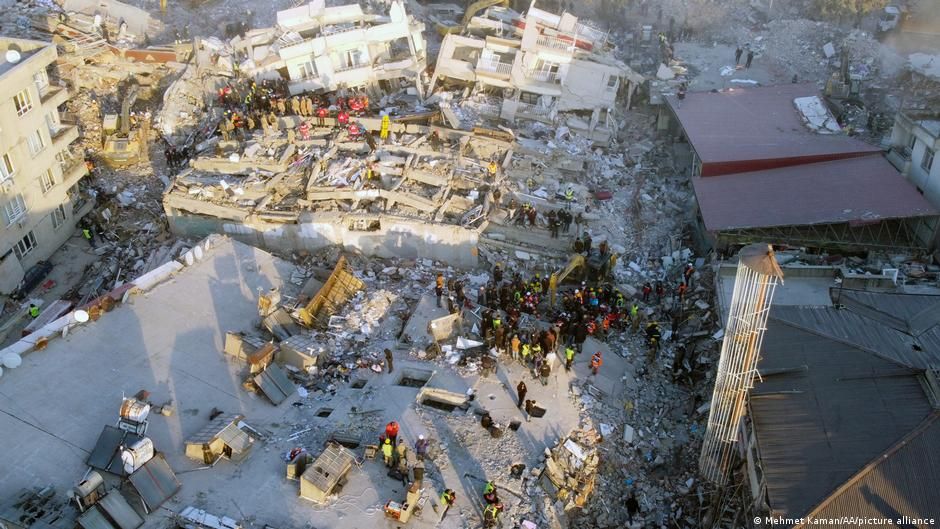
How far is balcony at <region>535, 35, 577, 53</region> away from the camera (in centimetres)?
3070

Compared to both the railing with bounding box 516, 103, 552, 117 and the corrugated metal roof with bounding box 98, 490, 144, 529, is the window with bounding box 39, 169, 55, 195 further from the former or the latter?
the railing with bounding box 516, 103, 552, 117

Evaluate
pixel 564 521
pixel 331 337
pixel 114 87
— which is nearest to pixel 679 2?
pixel 114 87

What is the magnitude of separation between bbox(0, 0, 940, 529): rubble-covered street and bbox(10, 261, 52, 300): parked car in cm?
8

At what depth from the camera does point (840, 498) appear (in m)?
13.3

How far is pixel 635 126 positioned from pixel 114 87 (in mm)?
20853

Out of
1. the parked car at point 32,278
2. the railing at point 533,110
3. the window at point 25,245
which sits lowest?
the parked car at point 32,278

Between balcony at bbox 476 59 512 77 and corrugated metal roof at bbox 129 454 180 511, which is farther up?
balcony at bbox 476 59 512 77

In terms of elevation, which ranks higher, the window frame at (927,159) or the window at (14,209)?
the window frame at (927,159)

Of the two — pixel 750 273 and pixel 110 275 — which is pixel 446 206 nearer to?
pixel 110 275

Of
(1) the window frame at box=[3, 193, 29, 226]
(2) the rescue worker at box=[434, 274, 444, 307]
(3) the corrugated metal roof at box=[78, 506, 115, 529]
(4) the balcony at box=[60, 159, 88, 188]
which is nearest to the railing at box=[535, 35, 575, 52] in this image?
(2) the rescue worker at box=[434, 274, 444, 307]

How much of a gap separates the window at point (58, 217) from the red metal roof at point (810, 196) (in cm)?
2001

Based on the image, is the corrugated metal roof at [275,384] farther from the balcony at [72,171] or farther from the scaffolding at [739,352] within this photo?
the balcony at [72,171]

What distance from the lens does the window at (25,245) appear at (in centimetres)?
2403

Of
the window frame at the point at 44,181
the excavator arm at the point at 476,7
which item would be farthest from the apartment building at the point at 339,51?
the window frame at the point at 44,181
